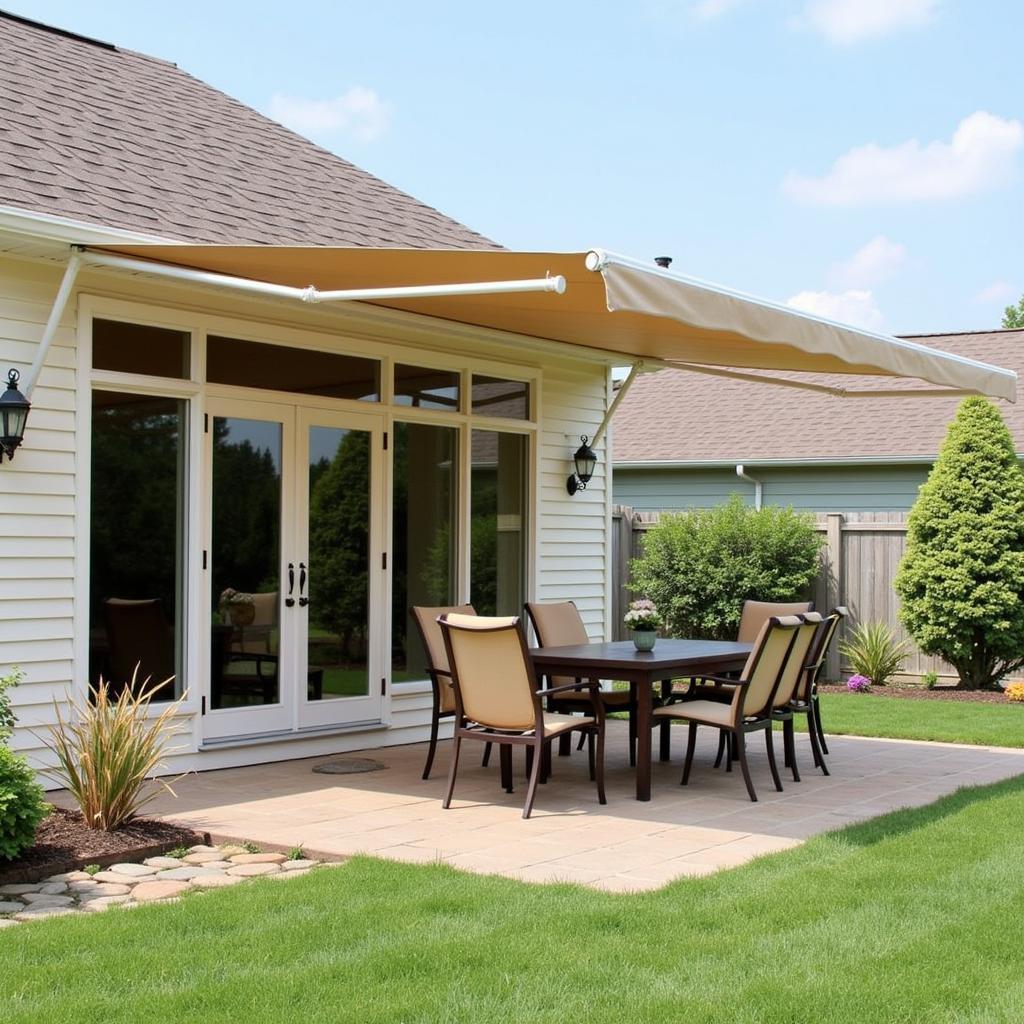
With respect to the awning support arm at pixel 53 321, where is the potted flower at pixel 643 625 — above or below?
below

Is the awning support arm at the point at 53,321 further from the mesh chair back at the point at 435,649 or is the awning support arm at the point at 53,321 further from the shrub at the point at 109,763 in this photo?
the mesh chair back at the point at 435,649

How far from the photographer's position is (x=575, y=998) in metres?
3.80

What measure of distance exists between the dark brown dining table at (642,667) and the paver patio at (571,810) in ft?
1.24

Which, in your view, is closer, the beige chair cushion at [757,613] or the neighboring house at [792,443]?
the beige chair cushion at [757,613]

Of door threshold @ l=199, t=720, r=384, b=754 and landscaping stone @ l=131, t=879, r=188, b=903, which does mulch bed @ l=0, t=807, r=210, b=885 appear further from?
door threshold @ l=199, t=720, r=384, b=754

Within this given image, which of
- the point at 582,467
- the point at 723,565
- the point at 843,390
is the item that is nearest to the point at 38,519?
the point at 582,467

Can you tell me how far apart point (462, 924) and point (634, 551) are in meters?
11.5

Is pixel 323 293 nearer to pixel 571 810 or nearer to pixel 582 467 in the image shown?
pixel 571 810

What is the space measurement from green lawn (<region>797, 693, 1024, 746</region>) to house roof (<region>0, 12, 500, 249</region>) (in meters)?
4.75

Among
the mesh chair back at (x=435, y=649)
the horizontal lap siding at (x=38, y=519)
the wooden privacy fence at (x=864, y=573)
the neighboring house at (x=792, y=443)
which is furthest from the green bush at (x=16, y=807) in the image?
the neighboring house at (x=792, y=443)

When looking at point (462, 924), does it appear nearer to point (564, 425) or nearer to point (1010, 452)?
point (564, 425)

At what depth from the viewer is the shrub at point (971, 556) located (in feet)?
42.7

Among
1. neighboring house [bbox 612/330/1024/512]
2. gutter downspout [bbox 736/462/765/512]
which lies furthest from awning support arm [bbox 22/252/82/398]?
gutter downspout [bbox 736/462/765/512]

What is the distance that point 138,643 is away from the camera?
301 inches
